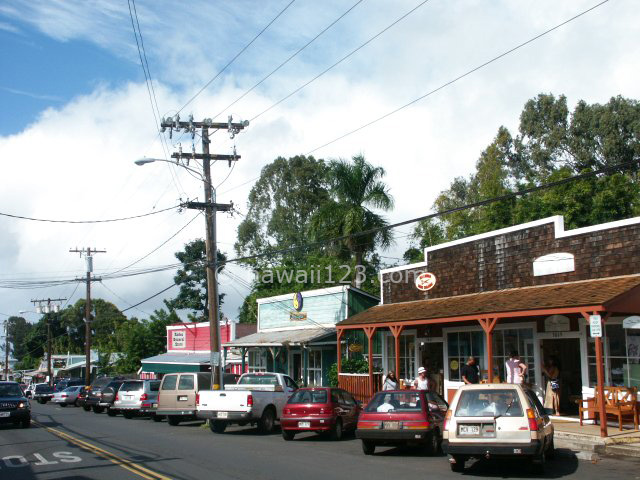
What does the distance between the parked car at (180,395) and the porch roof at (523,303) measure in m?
5.19

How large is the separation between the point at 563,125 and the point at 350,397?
32761mm

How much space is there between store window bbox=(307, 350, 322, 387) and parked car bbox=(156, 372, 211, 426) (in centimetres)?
742

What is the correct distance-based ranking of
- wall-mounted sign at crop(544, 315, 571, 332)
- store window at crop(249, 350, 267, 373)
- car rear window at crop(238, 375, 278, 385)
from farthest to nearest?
store window at crop(249, 350, 267, 373), car rear window at crop(238, 375, 278, 385), wall-mounted sign at crop(544, 315, 571, 332)

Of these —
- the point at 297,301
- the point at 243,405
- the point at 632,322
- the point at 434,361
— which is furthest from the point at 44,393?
the point at 632,322

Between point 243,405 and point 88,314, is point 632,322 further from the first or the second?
point 88,314

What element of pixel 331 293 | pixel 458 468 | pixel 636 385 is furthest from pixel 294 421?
pixel 331 293

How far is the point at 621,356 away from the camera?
17.8 m

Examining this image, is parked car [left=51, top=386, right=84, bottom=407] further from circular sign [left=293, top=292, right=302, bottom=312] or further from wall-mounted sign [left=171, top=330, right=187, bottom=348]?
circular sign [left=293, top=292, right=302, bottom=312]

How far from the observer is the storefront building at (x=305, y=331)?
30.5m

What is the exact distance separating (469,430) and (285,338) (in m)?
19.6

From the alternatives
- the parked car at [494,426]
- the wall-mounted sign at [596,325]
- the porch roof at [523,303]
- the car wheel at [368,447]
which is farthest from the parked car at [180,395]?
the wall-mounted sign at [596,325]

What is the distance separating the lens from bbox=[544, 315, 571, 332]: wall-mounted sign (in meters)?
19.3

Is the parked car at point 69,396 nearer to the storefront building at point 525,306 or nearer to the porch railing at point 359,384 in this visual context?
the porch railing at point 359,384

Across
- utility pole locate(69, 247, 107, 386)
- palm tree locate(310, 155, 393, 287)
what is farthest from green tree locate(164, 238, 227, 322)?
palm tree locate(310, 155, 393, 287)
